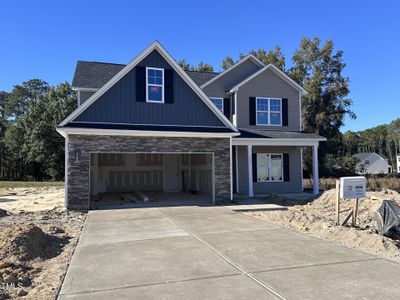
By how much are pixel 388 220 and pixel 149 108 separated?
10.3 metres

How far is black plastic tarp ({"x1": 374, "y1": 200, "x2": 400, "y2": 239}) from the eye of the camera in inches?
402

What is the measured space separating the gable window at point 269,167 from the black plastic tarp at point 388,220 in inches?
417

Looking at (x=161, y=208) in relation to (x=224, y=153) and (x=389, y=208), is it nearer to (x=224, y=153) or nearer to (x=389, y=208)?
(x=224, y=153)

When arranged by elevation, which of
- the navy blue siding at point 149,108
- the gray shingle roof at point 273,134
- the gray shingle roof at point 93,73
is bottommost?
the gray shingle roof at point 273,134

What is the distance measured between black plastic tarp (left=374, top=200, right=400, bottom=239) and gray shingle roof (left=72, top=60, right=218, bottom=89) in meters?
13.2

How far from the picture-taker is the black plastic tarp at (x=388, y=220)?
1022cm

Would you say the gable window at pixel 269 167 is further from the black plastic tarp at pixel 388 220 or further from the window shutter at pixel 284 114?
the black plastic tarp at pixel 388 220

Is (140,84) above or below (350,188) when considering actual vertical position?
above

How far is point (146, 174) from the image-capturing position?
2316cm

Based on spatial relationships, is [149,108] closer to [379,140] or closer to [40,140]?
[40,140]

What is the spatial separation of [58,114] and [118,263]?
39824mm

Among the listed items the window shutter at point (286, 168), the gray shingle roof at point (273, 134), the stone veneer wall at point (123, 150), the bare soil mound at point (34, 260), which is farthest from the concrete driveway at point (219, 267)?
the window shutter at point (286, 168)

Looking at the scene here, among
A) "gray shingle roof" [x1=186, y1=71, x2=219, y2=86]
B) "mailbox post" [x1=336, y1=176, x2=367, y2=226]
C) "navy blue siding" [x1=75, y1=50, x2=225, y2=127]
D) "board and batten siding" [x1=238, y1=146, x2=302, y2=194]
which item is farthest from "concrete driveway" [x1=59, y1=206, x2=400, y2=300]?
"gray shingle roof" [x1=186, y1=71, x2=219, y2=86]

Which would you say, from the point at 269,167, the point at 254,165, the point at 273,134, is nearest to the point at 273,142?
the point at 273,134
